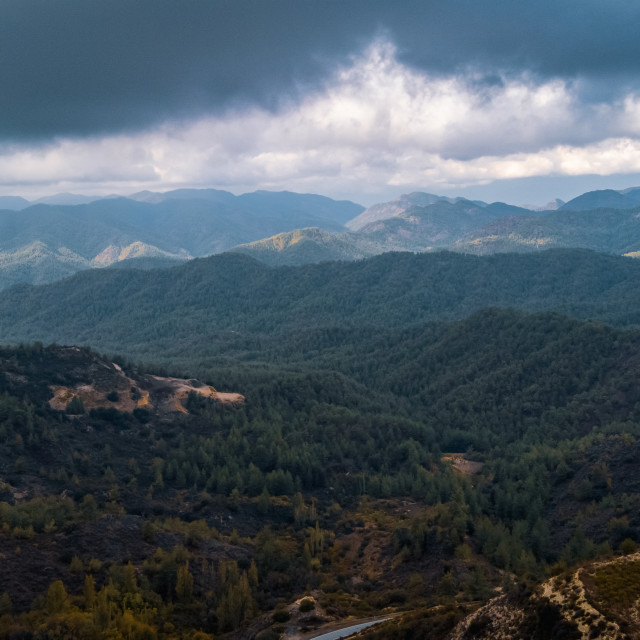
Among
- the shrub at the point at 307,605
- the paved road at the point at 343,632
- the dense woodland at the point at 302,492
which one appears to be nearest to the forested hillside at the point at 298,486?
the dense woodland at the point at 302,492

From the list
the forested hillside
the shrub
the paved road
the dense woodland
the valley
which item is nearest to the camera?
the paved road

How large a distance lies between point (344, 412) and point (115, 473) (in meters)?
57.5

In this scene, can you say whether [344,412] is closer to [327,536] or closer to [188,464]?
[188,464]

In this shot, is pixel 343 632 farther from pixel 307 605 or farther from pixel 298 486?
pixel 298 486

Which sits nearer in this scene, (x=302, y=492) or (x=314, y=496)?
(x=314, y=496)

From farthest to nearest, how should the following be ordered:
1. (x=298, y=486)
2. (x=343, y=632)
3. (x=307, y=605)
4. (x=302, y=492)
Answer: (x=302, y=492) → (x=298, y=486) → (x=307, y=605) → (x=343, y=632)

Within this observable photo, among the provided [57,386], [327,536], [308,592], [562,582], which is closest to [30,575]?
[308,592]

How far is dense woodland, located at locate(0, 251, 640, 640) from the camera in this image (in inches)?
2276

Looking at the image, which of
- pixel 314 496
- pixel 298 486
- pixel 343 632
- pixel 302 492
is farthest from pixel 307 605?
pixel 302 492

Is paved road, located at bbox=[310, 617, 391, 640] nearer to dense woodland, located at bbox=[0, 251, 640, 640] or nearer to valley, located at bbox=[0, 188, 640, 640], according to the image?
valley, located at bbox=[0, 188, 640, 640]

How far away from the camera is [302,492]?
346 feet

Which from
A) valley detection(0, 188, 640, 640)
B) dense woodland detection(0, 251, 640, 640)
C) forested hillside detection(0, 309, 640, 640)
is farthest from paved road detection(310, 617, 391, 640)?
dense woodland detection(0, 251, 640, 640)

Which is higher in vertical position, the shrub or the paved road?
the paved road

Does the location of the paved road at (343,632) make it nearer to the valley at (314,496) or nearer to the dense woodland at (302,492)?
the valley at (314,496)
